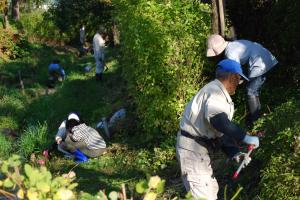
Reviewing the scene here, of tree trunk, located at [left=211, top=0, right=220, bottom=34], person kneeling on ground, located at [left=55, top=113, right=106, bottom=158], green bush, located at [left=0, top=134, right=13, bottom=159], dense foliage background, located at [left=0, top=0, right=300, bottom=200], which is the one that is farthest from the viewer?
person kneeling on ground, located at [left=55, top=113, right=106, bottom=158]

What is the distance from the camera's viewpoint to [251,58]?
6707 millimetres

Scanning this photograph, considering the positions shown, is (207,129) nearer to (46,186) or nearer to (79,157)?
(46,186)

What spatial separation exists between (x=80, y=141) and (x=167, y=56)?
2206 mm

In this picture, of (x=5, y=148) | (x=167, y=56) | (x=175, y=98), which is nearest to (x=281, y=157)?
(x=175, y=98)

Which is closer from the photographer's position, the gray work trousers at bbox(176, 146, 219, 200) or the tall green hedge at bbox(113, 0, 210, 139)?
the gray work trousers at bbox(176, 146, 219, 200)

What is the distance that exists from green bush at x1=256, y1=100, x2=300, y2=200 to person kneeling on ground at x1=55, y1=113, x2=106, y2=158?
3668 mm

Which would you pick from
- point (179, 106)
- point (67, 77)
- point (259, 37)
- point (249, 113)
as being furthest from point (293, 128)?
point (67, 77)

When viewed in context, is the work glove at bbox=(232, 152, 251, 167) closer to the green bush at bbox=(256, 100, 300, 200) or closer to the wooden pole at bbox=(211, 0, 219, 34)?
the green bush at bbox=(256, 100, 300, 200)

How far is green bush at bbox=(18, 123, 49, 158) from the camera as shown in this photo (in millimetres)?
8594

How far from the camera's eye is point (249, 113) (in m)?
7.01

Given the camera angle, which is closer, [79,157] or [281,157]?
[281,157]


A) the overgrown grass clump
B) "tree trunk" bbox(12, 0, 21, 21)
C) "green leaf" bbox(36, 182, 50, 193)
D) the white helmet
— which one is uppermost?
"green leaf" bbox(36, 182, 50, 193)

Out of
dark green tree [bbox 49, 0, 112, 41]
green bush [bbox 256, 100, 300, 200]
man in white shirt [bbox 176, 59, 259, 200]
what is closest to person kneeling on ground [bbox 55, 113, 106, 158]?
green bush [bbox 256, 100, 300, 200]

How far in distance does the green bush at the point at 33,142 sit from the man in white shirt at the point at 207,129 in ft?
15.3
